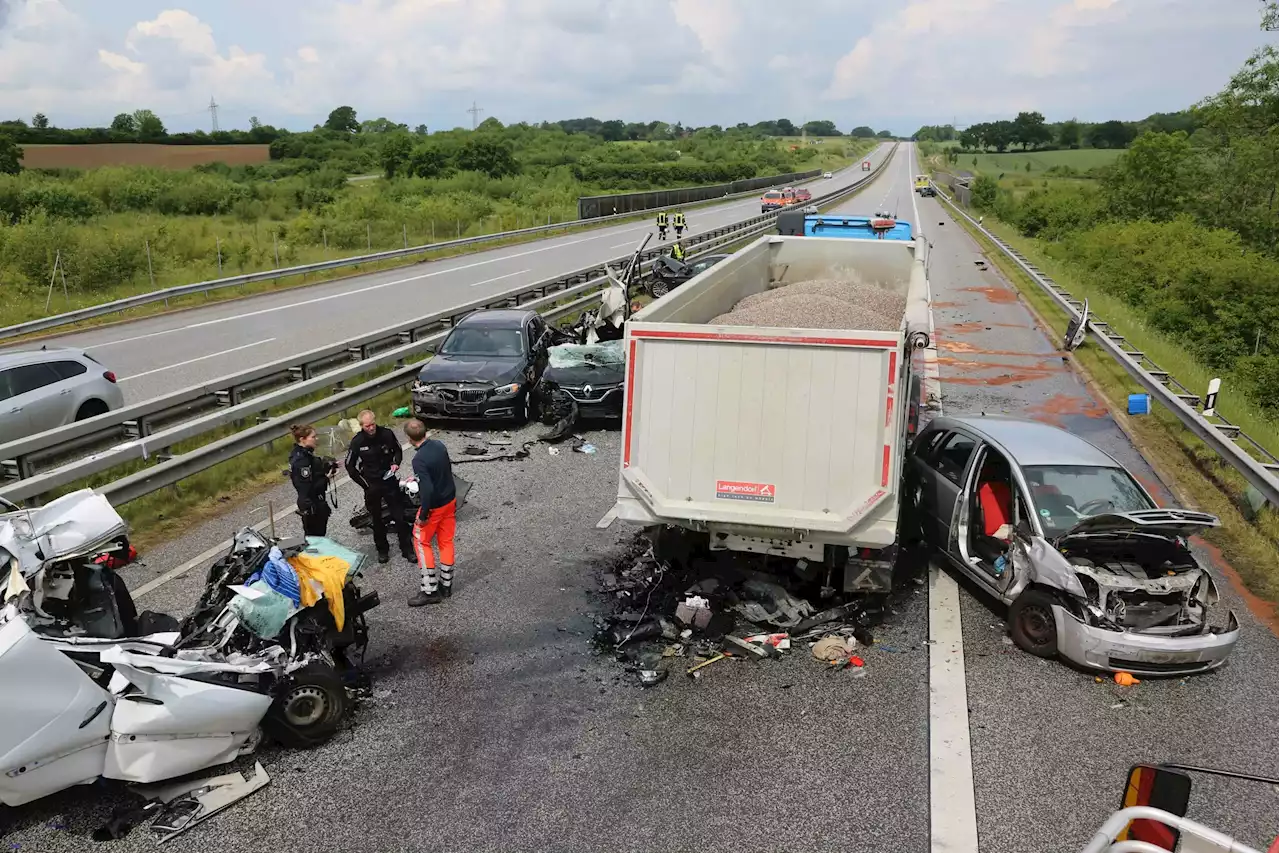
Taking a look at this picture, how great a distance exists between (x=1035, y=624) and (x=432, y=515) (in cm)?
A: 487

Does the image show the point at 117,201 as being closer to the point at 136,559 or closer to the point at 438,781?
the point at 136,559

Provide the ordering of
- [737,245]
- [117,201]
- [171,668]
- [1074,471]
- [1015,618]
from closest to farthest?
1. [171,668]
2. [1015,618]
3. [1074,471]
4. [737,245]
5. [117,201]

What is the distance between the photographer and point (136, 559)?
8.62 meters

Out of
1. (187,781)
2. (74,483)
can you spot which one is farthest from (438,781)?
(74,483)

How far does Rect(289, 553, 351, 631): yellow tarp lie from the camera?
6145 mm

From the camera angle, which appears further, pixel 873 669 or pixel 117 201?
pixel 117 201

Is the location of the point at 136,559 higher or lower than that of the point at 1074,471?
lower

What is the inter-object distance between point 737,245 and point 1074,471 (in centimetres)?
2807

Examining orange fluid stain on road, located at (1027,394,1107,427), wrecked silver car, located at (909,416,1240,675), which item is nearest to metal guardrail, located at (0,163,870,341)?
wrecked silver car, located at (909,416,1240,675)

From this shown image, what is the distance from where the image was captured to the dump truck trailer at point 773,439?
6824 millimetres

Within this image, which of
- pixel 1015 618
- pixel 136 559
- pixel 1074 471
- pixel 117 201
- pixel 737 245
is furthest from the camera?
pixel 117 201

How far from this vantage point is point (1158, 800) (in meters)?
3.69

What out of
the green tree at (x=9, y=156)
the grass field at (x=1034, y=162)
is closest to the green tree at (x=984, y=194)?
the grass field at (x=1034, y=162)

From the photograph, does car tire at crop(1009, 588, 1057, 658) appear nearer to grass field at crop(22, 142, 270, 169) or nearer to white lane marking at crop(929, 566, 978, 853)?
white lane marking at crop(929, 566, 978, 853)
